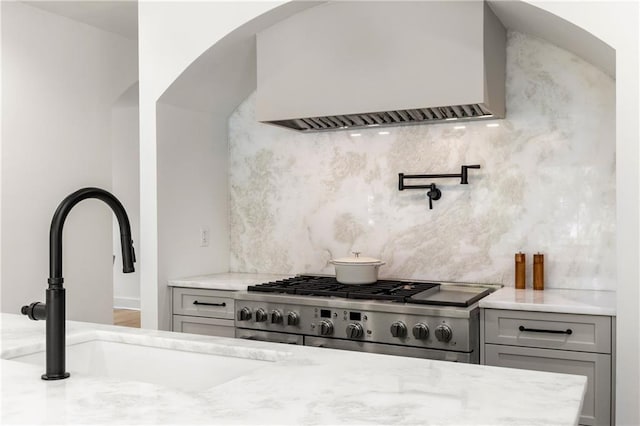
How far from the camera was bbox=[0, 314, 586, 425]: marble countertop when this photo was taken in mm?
1084

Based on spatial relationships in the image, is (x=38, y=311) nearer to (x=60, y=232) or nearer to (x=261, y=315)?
(x=60, y=232)

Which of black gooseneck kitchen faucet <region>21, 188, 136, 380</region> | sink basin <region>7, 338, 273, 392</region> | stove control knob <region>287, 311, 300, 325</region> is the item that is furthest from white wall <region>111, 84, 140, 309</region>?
black gooseneck kitchen faucet <region>21, 188, 136, 380</region>

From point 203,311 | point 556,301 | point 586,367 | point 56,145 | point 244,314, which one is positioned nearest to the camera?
point 586,367

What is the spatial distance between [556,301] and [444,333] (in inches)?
21.4

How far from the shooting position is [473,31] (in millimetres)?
2881

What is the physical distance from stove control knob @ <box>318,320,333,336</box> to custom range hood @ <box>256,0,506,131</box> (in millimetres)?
1099

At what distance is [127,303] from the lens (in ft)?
23.3

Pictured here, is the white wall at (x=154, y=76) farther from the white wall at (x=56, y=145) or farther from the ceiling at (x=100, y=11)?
the white wall at (x=56, y=145)

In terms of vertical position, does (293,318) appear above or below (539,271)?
below

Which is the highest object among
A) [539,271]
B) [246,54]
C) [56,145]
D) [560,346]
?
[246,54]

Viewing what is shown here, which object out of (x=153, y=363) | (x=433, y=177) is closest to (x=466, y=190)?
(x=433, y=177)

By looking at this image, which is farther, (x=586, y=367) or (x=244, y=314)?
(x=244, y=314)

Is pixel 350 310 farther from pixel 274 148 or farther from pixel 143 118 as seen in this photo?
pixel 143 118

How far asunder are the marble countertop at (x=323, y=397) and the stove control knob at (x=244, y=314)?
1.77 m
